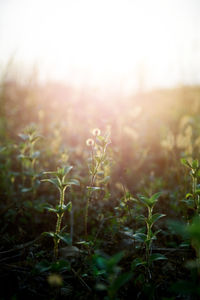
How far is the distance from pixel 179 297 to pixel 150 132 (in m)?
3.40

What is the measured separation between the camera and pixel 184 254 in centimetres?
150

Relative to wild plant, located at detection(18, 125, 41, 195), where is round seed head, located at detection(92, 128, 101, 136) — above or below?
above

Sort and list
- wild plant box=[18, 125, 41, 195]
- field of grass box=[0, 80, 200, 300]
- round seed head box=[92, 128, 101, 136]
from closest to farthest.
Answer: field of grass box=[0, 80, 200, 300] → round seed head box=[92, 128, 101, 136] → wild plant box=[18, 125, 41, 195]

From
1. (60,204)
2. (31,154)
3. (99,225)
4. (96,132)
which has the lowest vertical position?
(99,225)

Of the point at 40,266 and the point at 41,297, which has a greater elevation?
the point at 40,266

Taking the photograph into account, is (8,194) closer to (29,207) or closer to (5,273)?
(29,207)

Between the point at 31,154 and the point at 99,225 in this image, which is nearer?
the point at 99,225

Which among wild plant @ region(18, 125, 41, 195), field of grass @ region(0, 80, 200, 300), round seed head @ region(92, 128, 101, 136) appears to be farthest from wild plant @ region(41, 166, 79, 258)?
wild plant @ region(18, 125, 41, 195)

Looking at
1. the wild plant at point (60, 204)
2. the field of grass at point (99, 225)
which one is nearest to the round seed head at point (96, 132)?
the field of grass at point (99, 225)

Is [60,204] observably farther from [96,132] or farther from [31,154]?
[31,154]

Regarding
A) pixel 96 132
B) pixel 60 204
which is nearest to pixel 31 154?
pixel 96 132

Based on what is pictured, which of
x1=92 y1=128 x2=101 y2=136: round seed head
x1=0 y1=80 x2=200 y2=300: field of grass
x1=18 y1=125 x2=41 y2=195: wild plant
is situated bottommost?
x1=0 y1=80 x2=200 y2=300: field of grass

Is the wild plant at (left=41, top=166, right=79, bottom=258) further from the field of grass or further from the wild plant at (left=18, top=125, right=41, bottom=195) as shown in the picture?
the wild plant at (left=18, top=125, right=41, bottom=195)

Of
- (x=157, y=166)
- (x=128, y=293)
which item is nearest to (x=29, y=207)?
(x=128, y=293)
